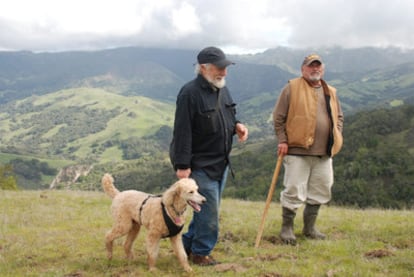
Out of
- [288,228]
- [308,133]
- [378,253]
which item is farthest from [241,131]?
[378,253]

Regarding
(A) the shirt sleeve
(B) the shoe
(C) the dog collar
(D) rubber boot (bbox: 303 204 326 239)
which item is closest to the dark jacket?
(C) the dog collar

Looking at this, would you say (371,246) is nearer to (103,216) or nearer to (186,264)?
(186,264)

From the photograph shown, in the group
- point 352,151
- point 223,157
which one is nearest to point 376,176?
point 352,151

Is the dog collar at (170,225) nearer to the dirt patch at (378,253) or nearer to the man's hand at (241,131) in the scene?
the man's hand at (241,131)

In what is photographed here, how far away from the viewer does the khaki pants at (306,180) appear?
844 cm

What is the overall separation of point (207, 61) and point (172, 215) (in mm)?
2624

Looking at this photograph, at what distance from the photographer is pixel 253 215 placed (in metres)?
12.5

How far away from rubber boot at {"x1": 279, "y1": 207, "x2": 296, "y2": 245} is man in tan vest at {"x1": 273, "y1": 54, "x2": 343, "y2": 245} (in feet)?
0.08

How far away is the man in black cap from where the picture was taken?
660 cm

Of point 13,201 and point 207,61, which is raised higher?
point 207,61

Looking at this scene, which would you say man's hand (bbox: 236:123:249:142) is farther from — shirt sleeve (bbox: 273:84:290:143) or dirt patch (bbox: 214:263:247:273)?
dirt patch (bbox: 214:263:247:273)

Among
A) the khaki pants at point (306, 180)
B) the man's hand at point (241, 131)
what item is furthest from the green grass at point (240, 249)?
the man's hand at point (241, 131)

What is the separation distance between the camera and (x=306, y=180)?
336 inches

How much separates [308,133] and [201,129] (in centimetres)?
264
